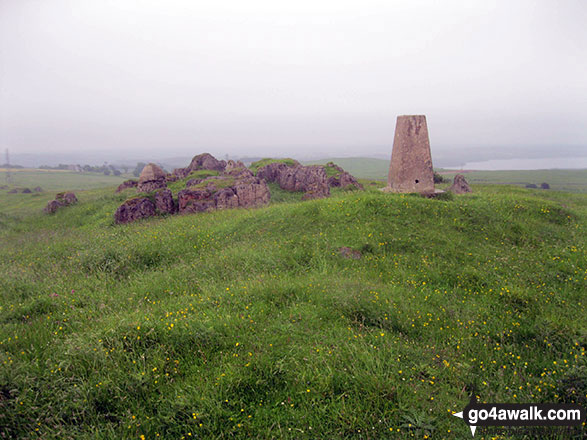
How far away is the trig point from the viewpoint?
15.8 metres

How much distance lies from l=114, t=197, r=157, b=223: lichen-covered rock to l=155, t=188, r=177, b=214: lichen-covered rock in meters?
0.60

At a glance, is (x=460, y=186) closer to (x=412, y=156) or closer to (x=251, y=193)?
(x=412, y=156)

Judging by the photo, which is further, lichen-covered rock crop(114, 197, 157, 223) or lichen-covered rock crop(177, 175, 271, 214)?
lichen-covered rock crop(177, 175, 271, 214)

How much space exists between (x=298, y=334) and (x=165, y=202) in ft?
60.5

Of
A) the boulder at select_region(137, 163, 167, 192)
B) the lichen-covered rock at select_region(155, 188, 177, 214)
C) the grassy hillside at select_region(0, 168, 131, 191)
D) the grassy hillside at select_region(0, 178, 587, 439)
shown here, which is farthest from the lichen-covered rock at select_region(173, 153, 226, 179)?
the grassy hillside at select_region(0, 178, 587, 439)

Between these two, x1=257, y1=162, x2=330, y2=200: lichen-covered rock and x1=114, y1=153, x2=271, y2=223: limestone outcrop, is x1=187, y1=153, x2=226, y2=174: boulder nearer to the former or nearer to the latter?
x1=257, y1=162, x2=330, y2=200: lichen-covered rock

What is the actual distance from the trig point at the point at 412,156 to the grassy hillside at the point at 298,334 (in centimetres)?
549

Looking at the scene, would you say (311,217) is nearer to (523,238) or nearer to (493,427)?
(523,238)

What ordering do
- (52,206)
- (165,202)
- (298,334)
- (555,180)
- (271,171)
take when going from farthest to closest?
(555,180) < (271,171) < (52,206) < (165,202) < (298,334)

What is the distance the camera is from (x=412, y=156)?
1597 centimetres

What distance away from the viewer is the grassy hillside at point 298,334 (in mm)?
3672

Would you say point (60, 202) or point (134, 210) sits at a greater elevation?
point (60, 202)

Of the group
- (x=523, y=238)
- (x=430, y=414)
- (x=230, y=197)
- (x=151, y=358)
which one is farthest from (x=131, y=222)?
(x=523, y=238)

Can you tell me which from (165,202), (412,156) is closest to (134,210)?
(165,202)
